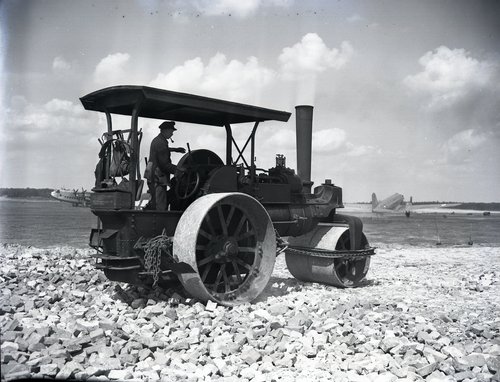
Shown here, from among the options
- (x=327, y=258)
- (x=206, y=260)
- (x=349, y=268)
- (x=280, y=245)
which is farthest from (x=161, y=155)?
(x=349, y=268)

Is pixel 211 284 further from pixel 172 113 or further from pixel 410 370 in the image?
pixel 410 370

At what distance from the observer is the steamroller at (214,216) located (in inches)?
216

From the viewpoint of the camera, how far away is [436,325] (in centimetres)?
516

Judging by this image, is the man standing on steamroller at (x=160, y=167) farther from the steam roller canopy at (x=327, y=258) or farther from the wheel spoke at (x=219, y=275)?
the steam roller canopy at (x=327, y=258)

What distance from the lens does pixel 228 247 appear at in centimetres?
597

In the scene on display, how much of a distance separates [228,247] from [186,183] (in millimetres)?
1061

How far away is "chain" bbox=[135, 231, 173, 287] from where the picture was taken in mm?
5455

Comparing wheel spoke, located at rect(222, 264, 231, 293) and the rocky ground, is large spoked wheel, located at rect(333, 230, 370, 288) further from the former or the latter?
wheel spoke, located at rect(222, 264, 231, 293)

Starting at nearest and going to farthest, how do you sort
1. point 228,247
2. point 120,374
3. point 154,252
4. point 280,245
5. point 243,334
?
point 120,374
point 243,334
point 154,252
point 228,247
point 280,245

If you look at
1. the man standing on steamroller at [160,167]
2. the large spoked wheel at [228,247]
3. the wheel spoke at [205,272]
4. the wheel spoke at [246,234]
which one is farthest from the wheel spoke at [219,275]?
the man standing on steamroller at [160,167]

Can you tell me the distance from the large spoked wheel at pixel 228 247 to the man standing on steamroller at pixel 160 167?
0.58 m

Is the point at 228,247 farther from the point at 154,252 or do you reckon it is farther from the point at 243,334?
the point at 243,334

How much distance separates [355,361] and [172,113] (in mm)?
4120

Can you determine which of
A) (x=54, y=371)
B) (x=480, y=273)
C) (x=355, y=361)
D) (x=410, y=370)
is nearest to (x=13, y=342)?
(x=54, y=371)
